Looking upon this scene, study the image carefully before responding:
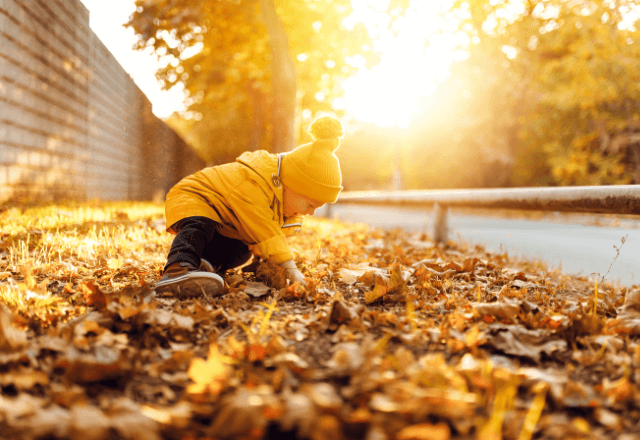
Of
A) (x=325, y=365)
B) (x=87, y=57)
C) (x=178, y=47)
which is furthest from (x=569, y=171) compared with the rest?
(x=325, y=365)

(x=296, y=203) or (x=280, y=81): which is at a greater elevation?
(x=280, y=81)

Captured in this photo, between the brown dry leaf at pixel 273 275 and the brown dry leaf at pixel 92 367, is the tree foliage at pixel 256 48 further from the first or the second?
the brown dry leaf at pixel 92 367

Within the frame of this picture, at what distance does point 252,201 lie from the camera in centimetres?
255

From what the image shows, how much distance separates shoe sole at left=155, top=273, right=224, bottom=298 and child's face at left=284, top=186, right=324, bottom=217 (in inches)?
33.2

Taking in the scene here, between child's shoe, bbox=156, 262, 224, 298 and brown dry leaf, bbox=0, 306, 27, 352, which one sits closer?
brown dry leaf, bbox=0, 306, 27, 352

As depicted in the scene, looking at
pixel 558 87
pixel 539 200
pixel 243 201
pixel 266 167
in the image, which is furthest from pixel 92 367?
pixel 558 87

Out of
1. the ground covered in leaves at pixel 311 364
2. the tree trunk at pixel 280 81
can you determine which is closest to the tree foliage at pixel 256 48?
the tree trunk at pixel 280 81

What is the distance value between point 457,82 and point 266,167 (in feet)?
67.6

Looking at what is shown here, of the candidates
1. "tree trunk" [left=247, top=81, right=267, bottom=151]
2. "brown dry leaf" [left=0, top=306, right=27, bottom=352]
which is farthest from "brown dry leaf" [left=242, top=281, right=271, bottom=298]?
"tree trunk" [left=247, top=81, right=267, bottom=151]

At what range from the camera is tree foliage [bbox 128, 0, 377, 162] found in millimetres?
9062

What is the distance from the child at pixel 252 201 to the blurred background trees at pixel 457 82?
688 centimetres

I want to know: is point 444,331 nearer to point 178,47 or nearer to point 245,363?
point 245,363

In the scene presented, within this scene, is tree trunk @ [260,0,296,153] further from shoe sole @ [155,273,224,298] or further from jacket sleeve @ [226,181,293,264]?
shoe sole @ [155,273,224,298]

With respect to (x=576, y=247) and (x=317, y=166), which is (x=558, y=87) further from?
(x=317, y=166)
